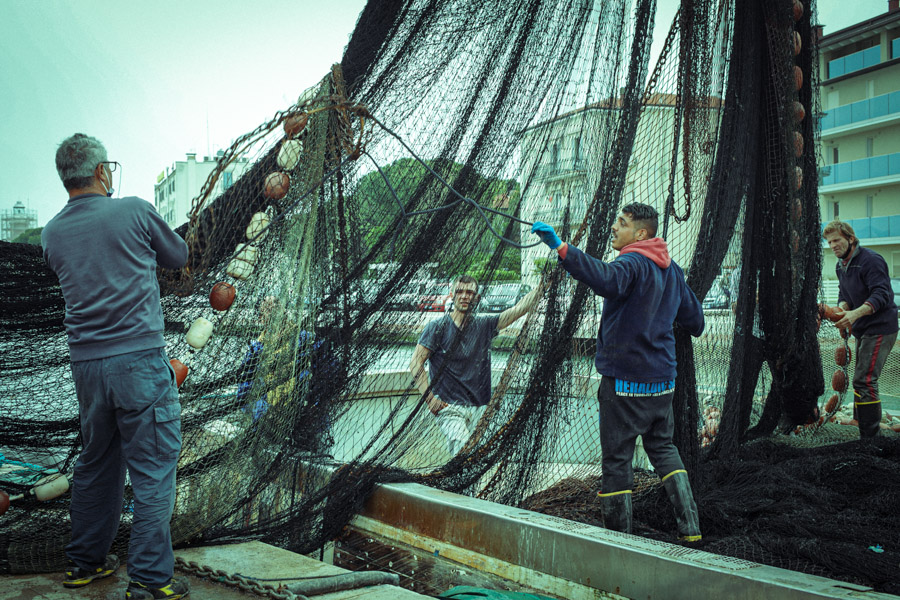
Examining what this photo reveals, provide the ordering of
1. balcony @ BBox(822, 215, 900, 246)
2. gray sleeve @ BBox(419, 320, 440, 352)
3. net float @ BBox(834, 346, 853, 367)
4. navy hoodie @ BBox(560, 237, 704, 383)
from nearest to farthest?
navy hoodie @ BBox(560, 237, 704, 383), gray sleeve @ BBox(419, 320, 440, 352), net float @ BBox(834, 346, 853, 367), balcony @ BBox(822, 215, 900, 246)

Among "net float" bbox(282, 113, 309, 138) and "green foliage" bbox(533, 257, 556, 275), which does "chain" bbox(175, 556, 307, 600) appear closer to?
"net float" bbox(282, 113, 309, 138)

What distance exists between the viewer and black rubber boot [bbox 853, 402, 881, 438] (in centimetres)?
548

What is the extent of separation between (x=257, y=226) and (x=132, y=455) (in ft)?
3.71

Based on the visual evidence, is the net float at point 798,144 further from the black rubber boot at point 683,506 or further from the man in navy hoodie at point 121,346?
the man in navy hoodie at point 121,346

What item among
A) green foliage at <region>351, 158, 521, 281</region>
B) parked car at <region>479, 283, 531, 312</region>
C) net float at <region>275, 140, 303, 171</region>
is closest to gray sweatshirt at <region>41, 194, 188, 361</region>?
net float at <region>275, 140, 303, 171</region>

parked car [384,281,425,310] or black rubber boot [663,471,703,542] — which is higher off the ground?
parked car [384,281,425,310]

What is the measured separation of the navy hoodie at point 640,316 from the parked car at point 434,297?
0.86m

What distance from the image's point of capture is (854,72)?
1357 inches

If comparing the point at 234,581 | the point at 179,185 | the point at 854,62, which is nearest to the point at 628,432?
the point at 234,581

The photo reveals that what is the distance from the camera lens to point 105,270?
7.96 feet

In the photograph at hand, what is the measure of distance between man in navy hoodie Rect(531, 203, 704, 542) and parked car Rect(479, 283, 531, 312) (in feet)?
2.15

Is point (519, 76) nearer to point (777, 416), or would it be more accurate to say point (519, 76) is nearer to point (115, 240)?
point (115, 240)

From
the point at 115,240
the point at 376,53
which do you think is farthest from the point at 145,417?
the point at 376,53

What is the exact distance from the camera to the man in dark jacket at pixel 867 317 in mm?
5461
